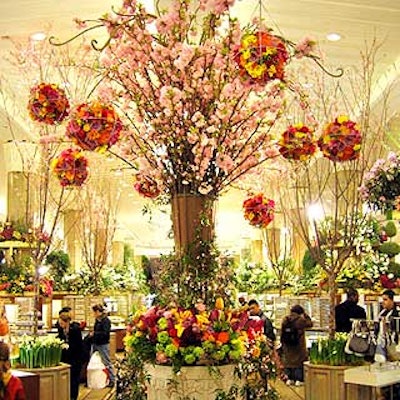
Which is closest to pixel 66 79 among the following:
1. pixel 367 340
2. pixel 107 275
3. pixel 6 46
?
pixel 6 46

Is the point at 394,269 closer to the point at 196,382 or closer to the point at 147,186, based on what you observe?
the point at 147,186

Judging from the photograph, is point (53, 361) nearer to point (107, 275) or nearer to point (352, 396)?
point (352, 396)

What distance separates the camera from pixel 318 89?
9.52 meters

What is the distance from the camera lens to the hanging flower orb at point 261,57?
4352 mm

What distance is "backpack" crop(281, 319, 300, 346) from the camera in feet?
37.5

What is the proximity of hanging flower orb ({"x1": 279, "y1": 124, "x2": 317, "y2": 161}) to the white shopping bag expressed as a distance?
6761 millimetres

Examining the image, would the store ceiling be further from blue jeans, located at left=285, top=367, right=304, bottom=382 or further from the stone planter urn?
blue jeans, located at left=285, top=367, right=304, bottom=382

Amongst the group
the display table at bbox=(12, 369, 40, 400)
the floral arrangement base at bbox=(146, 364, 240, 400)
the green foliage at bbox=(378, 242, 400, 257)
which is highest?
the green foliage at bbox=(378, 242, 400, 257)

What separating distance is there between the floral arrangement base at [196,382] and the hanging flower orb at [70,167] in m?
2.00

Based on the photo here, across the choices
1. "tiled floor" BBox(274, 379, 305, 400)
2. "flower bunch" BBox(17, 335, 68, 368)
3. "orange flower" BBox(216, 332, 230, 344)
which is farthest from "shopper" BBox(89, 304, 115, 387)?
"orange flower" BBox(216, 332, 230, 344)

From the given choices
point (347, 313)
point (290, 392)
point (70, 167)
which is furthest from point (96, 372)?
point (70, 167)

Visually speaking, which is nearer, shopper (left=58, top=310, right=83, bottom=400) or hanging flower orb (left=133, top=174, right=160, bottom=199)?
hanging flower orb (left=133, top=174, right=160, bottom=199)

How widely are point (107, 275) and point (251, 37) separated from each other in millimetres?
12420

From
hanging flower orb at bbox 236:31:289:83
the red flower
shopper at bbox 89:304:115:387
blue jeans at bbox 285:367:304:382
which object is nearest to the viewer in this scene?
hanging flower orb at bbox 236:31:289:83
